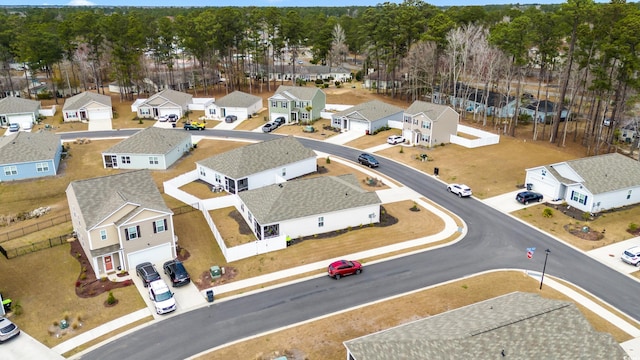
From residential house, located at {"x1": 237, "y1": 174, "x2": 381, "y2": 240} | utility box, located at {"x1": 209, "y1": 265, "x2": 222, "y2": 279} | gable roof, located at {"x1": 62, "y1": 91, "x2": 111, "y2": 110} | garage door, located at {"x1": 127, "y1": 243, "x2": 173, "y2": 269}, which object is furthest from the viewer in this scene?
gable roof, located at {"x1": 62, "y1": 91, "x2": 111, "y2": 110}

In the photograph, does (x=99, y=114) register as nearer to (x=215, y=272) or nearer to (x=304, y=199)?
(x=304, y=199)

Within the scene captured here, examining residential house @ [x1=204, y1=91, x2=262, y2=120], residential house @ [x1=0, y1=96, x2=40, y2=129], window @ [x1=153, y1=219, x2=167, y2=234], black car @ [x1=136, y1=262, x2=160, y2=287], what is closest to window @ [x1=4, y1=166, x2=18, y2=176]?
residential house @ [x1=0, y1=96, x2=40, y2=129]

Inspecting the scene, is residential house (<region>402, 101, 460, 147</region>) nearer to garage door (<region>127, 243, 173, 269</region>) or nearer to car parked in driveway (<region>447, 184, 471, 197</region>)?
car parked in driveway (<region>447, 184, 471, 197</region>)

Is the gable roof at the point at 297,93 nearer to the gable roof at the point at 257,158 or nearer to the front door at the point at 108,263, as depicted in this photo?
the gable roof at the point at 257,158

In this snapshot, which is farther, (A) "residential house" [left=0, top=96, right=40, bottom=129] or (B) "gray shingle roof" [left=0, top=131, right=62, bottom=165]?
(A) "residential house" [left=0, top=96, right=40, bottom=129]

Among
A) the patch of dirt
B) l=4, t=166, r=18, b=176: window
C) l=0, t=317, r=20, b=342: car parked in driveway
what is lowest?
the patch of dirt

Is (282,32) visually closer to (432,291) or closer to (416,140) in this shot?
(416,140)
